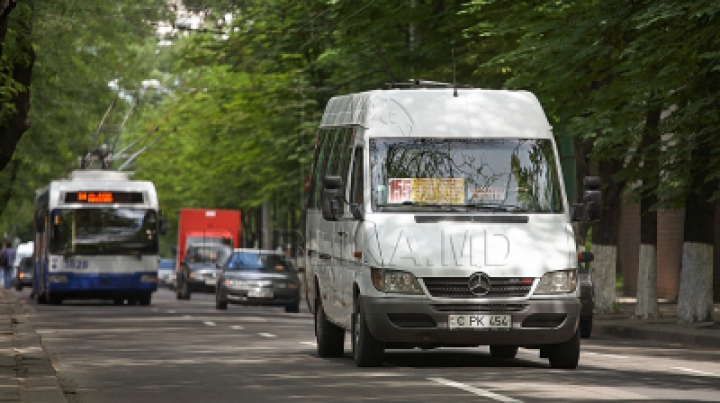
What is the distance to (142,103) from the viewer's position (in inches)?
2169

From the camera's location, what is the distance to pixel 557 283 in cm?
1675

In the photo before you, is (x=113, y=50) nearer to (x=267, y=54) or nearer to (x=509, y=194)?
(x=267, y=54)

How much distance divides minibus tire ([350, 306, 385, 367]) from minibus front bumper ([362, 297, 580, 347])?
12.2 inches

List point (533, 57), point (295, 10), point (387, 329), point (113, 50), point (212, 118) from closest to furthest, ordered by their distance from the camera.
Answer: point (387, 329) < point (533, 57) < point (295, 10) < point (113, 50) < point (212, 118)

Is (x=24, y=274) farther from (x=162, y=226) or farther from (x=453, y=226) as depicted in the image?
(x=453, y=226)

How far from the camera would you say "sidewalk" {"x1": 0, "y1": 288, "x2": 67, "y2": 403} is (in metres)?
13.9

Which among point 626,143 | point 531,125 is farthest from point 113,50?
point 531,125

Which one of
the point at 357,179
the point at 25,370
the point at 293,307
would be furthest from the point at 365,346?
the point at 293,307

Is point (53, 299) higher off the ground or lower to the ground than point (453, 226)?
lower

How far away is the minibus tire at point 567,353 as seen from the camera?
674 inches

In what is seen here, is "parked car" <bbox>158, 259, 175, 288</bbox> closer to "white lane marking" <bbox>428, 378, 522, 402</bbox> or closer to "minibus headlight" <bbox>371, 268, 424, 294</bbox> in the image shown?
"minibus headlight" <bbox>371, 268, 424, 294</bbox>

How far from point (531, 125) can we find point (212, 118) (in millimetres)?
31779

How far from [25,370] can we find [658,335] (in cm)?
1207

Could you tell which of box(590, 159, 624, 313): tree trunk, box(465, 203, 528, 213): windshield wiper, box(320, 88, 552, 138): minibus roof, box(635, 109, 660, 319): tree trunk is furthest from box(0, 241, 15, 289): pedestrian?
box(465, 203, 528, 213): windshield wiper
